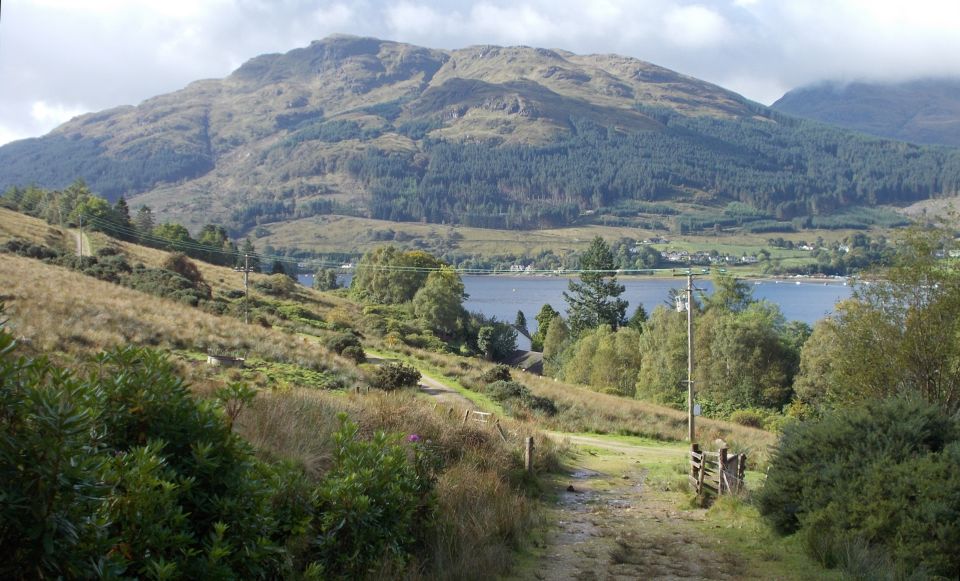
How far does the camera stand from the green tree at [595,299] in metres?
85.8

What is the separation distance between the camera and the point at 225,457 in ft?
15.5

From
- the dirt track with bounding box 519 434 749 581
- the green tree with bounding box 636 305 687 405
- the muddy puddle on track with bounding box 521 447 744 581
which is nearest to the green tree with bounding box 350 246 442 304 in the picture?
the green tree with bounding box 636 305 687 405

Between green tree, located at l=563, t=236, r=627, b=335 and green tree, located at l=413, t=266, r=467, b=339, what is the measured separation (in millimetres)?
18713

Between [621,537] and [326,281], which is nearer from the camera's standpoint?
[621,537]

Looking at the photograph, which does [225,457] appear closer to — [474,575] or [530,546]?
[474,575]

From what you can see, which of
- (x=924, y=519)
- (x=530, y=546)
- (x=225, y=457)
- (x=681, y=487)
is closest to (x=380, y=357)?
(x=681, y=487)

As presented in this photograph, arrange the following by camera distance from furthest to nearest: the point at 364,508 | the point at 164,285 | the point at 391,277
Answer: the point at 391,277 → the point at 164,285 → the point at 364,508

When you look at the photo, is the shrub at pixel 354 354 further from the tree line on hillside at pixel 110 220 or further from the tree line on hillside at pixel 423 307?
the tree line on hillside at pixel 110 220

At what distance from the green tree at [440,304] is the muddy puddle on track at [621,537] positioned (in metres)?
52.5

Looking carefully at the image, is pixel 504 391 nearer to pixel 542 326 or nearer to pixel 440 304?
pixel 440 304

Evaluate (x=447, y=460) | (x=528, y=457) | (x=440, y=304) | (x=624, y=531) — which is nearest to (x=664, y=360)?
(x=440, y=304)

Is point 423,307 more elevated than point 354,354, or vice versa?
point 354,354

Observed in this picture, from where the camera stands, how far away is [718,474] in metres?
15.1

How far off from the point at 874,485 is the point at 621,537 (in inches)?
136
